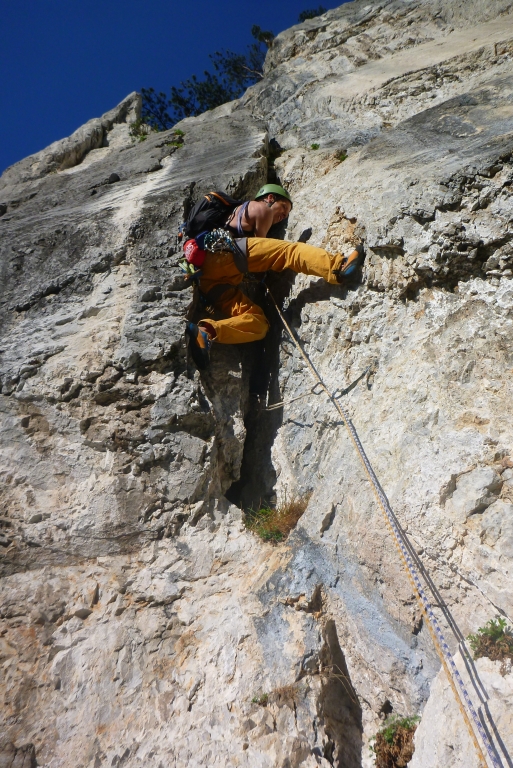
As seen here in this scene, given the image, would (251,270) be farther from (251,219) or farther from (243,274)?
(251,219)

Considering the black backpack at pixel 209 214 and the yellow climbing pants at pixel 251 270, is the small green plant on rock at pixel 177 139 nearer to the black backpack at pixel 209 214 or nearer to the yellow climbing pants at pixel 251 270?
the black backpack at pixel 209 214

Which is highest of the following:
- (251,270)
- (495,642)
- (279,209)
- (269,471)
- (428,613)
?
(279,209)

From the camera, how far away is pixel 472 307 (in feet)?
12.7

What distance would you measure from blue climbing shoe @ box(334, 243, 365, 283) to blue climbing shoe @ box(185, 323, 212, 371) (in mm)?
1350

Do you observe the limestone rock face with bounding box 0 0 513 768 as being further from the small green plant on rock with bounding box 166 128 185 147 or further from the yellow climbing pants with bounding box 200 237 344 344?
the small green plant on rock with bounding box 166 128 185 147

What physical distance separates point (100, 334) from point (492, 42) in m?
6.11

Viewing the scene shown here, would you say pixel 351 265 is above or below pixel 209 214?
below

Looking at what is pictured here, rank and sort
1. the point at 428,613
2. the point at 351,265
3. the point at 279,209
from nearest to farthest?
1. the point at 428,613
2. the point at 351,265
3. the point at 279,209

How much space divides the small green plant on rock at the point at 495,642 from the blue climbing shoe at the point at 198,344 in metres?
3.18

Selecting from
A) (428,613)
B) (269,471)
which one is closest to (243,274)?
(269,471)

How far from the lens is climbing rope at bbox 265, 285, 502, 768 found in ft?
8.21

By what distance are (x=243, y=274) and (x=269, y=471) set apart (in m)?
2.11

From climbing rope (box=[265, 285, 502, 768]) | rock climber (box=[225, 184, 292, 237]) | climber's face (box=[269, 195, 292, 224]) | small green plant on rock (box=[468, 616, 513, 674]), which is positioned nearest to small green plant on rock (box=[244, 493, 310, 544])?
climbing rope (box=[265, 285, 502, 768])

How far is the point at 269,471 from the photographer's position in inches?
195
